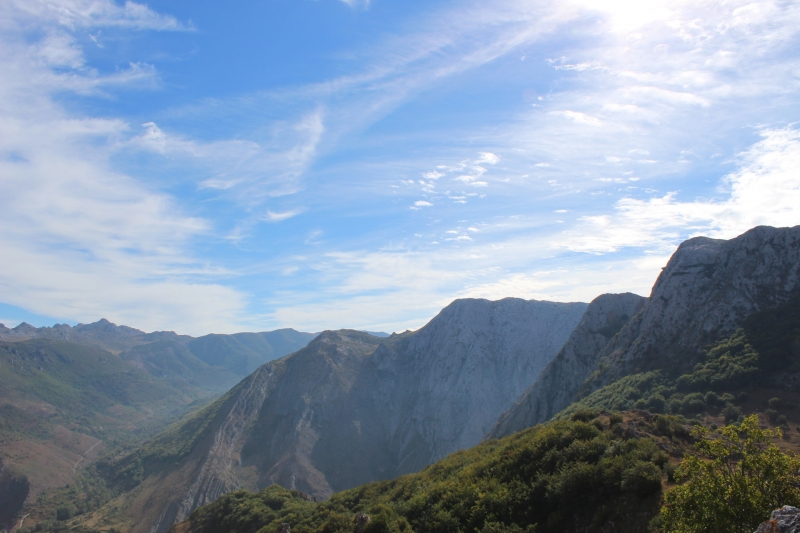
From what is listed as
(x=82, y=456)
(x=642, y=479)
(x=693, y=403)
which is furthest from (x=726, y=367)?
(x=82, y=456)

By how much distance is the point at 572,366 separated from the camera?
83750mm

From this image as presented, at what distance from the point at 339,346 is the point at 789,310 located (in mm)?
126060

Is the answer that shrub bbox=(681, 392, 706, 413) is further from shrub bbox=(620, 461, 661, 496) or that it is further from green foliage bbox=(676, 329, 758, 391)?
shrub bbox=(620, 461, 661, 496)

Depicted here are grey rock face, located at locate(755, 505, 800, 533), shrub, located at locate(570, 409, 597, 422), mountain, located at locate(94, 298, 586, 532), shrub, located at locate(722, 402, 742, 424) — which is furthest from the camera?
mountain, located at locate(94, 298, 586, 532)

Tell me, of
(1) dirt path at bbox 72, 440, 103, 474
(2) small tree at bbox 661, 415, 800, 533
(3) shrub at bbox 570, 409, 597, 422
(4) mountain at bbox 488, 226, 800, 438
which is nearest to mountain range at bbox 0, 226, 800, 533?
(3) shrub at bbox 570, 409, 597, 422

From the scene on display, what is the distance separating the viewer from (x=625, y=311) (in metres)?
88.8

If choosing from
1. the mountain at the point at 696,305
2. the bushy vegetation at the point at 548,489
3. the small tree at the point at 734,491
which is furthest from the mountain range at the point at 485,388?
the small tree at the point at 734,491

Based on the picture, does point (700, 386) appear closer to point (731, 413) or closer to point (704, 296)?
point (731, 413)

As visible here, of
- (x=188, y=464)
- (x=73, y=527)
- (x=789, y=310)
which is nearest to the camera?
(x=789, y=310)

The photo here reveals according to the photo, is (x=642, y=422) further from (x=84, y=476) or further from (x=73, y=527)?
(x=84, y=476)

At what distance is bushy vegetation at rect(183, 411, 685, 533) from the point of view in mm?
16891

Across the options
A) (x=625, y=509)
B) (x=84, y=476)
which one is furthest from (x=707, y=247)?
(x=84, y=476)

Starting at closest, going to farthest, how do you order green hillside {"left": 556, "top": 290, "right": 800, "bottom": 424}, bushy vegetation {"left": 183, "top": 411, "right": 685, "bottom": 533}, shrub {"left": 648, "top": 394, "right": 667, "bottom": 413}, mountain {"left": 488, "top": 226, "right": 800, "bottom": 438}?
1. bushy vegetation {"left": 183, "top": 411, "right": 685, "bottom": 533}
2. green hillside {"left": 556, "top": 290, "right": 800, "bottom": 424}
3. shrub {"left": 648, "top": 394, "right": 667, "bottom": 413}
4. mountain {"left": 488, "top": 226, "right": 800, "bottom": 438}

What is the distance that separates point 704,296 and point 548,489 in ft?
206
